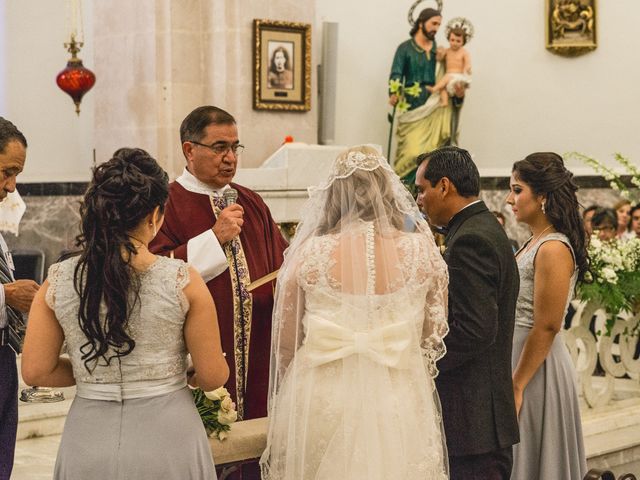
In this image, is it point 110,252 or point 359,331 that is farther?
point 359,331

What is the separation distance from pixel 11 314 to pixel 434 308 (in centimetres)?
135

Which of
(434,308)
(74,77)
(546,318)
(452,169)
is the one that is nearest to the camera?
(434,308)

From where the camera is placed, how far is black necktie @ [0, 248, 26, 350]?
3.43 metres

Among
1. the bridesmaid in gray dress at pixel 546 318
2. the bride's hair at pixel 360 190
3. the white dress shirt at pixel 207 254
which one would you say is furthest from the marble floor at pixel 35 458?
the bride's hair at pixel 360 190

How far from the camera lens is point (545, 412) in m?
4.18

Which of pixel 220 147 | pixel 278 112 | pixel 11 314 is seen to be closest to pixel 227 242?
pixel 220 147

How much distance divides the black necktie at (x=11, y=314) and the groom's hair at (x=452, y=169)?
4.65ft

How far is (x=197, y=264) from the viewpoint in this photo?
13.3 ft

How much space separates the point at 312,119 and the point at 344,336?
6586mm

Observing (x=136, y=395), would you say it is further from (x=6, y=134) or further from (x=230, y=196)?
(x=230, y=196)

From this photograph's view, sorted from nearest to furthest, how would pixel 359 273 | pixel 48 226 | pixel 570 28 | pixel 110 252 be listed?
1. pixel 110 252
2. pixel 359 273
3. pixel 48 226
4. pixel 570 28

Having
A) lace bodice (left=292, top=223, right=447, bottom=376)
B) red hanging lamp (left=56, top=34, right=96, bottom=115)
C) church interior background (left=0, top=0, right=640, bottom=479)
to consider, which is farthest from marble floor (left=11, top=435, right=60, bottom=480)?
red hanging lamp (left=56, top=34, right=96, bottom=115)

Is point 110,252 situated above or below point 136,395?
above

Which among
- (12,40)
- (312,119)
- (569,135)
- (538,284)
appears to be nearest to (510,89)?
(569,135)
